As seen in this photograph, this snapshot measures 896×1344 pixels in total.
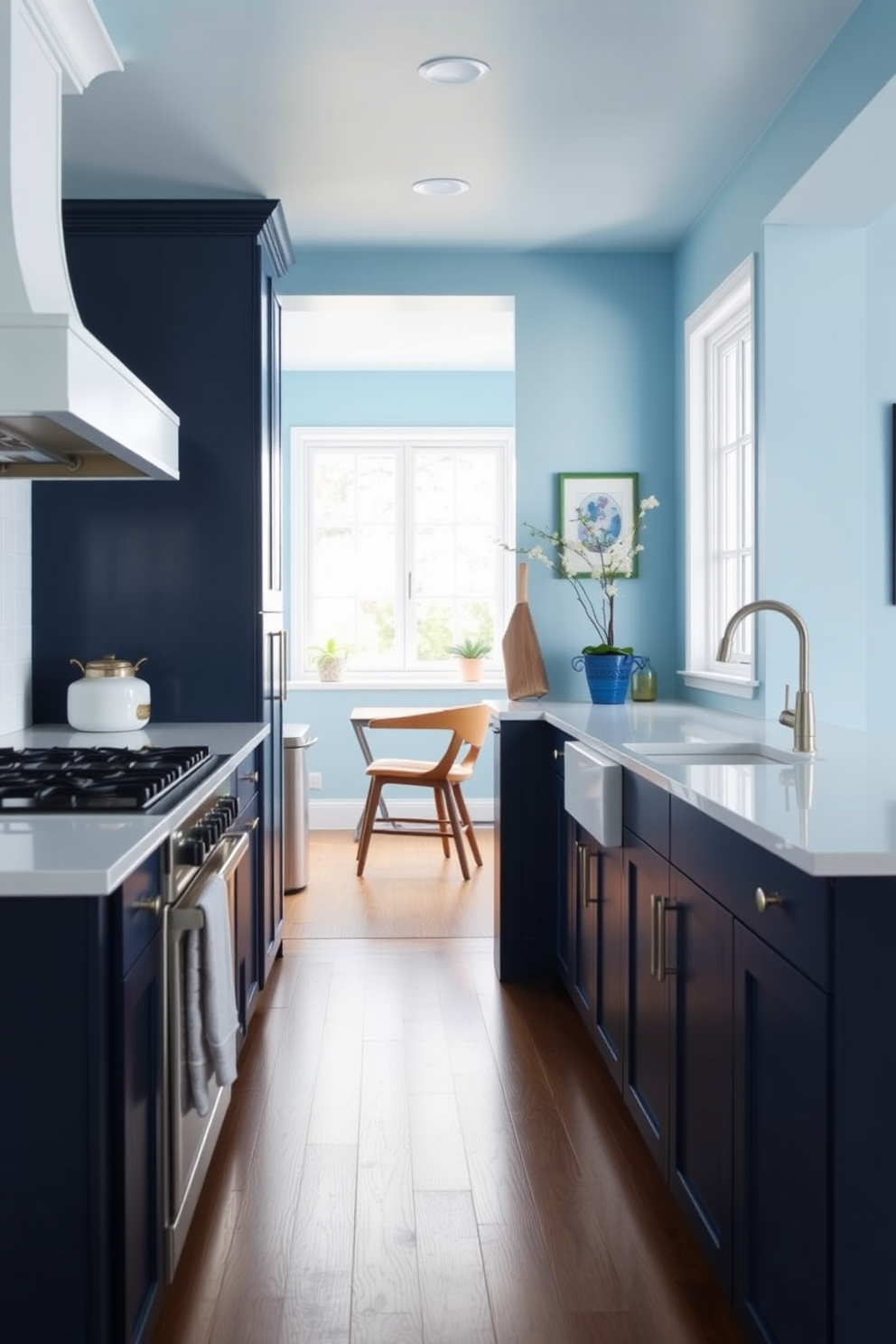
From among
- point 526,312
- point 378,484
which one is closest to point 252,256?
point 526,312

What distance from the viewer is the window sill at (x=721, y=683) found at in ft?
11.4

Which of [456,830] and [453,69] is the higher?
[453,69]

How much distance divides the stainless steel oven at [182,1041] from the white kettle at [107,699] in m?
0.96

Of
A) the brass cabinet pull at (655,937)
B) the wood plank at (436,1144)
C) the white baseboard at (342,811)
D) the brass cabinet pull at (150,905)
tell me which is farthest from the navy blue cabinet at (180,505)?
the white baseboard at (342,811)

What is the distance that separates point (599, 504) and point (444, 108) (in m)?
1.58

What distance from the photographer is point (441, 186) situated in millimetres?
3637

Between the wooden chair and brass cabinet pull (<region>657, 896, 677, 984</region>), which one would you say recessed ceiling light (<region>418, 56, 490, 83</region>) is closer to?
brass cabinet pull (<region>657, 896, 677, 984</region>)

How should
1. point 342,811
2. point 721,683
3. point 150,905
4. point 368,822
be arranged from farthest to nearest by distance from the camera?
point 342,811 < point 368,822 < point 721,683 < point 150,905

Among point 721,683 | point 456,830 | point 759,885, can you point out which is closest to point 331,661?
point 456,830

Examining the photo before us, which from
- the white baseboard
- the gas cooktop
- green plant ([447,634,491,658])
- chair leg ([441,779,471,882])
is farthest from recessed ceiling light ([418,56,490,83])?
the white baseboard

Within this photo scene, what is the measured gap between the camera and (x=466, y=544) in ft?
22.8

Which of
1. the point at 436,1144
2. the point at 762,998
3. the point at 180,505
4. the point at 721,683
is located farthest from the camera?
the point at 721,683

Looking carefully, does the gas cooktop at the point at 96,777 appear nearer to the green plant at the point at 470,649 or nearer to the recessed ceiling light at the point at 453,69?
the recessed ceiling light at the point at 453,69

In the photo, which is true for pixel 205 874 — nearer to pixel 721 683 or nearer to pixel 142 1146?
pixel 142 1146
